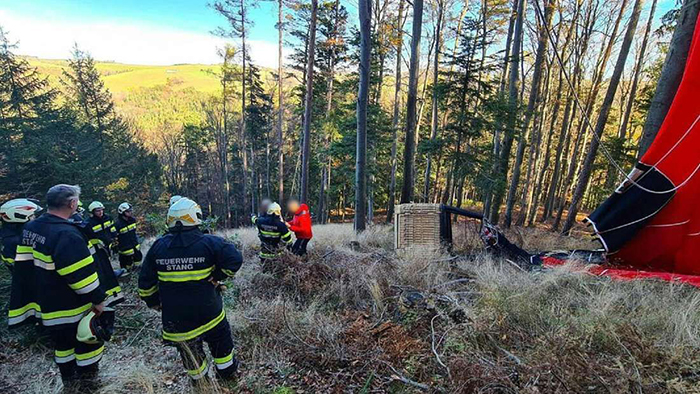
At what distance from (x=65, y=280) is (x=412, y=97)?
852cm

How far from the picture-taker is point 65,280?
2801 millimetres

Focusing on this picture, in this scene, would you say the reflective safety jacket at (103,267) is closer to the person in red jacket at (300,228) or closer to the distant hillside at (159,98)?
the person in red jacket at (300,228)

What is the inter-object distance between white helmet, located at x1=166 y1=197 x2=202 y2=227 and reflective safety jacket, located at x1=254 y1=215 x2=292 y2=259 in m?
3.36

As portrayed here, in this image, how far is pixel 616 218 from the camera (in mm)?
4992

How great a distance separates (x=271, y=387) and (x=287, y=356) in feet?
1.45

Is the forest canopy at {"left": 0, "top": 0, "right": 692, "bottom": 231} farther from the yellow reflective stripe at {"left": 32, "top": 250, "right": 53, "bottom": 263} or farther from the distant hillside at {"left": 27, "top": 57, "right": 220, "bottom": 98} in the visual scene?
the distant hillside at {"left": 27, "top": 57, "right": 220, "bottom": 98}

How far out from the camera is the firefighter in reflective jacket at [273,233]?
6.28m

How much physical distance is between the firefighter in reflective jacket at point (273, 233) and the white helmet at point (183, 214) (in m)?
3.37

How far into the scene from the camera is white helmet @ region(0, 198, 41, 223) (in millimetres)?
3684

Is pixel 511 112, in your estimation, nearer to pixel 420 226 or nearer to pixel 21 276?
pixel 420 226

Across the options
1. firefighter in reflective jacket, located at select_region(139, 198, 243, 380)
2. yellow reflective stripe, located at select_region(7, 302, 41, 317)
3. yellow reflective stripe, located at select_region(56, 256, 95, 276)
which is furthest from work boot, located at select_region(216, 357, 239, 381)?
yellow reflective stripe, located at select_region(7, 302, 41, 317)

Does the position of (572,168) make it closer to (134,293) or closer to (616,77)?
(616,77)

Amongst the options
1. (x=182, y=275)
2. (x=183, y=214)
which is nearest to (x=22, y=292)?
(x=182, y=275)

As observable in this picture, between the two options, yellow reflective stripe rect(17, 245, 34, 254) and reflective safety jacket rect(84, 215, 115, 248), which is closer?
yellow reflective stripe rect(17, 245, 34, 254)
